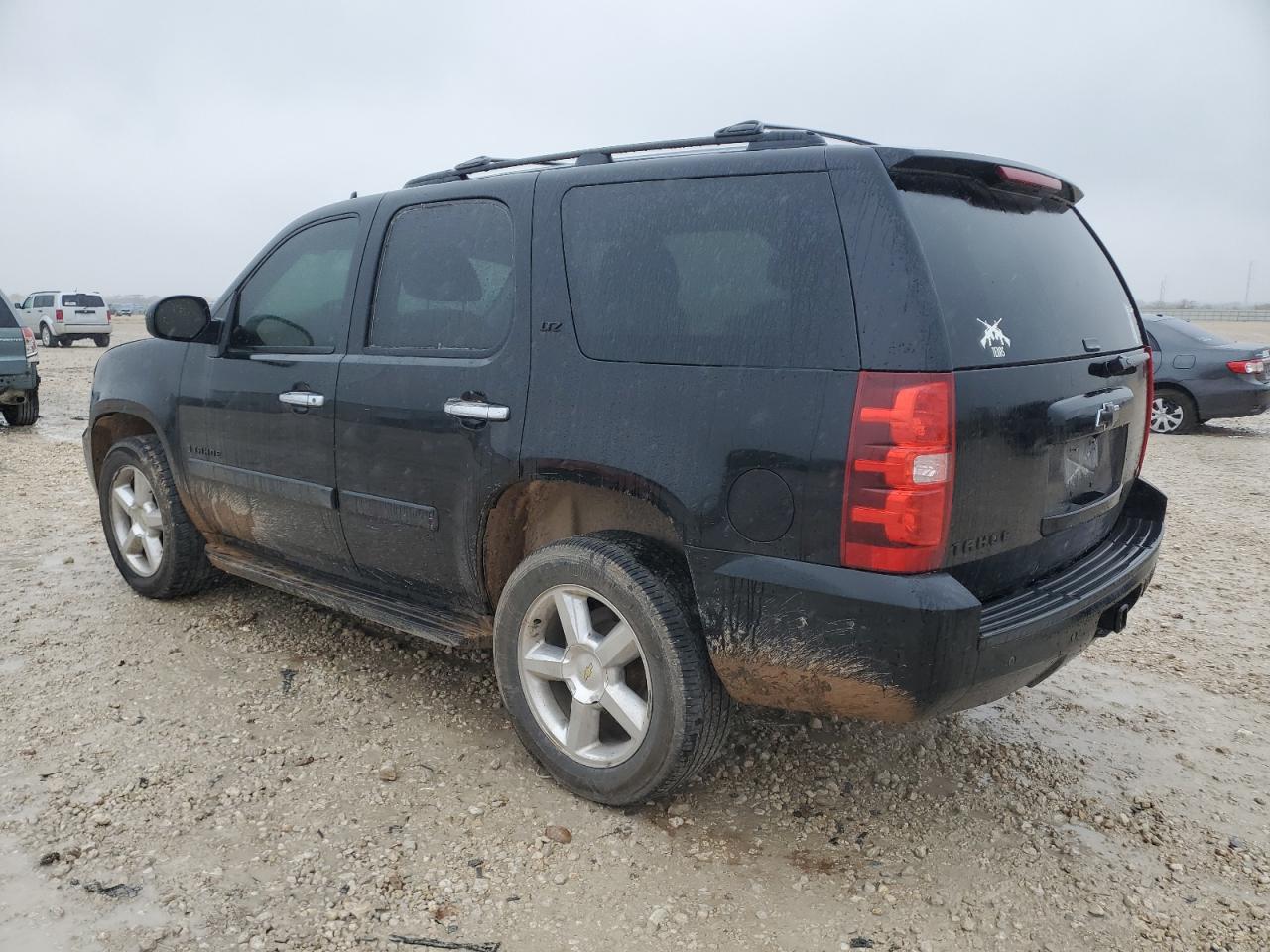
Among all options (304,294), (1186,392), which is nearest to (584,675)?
(304,294)

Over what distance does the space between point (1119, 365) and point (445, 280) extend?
2.19 meters

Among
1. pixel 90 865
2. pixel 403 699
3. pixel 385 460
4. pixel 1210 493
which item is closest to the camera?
pixel 90 865

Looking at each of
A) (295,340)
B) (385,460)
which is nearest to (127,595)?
(295,340)

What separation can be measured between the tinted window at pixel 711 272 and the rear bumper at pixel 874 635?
548 mm

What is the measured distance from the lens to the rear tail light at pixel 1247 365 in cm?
1069

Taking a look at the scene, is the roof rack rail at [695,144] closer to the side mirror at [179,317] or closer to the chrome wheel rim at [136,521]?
the side mirror at [179,317]

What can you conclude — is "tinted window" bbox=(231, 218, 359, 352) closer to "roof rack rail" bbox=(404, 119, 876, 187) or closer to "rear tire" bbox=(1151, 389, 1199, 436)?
"roof rack rail" bbox=(404, 119, 876, 187)

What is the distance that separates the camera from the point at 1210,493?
7.80 meters

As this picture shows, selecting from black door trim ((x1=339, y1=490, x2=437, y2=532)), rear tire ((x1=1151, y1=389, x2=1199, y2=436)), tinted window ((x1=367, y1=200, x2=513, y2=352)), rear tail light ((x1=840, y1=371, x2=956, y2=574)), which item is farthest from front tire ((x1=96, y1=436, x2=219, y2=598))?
rear tire ((x1=1151, y1=389, x2=1199, y2=436))

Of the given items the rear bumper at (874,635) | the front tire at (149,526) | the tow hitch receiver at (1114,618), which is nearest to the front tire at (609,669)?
the rear bumper at (874,635)

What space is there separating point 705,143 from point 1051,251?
107 centimetres

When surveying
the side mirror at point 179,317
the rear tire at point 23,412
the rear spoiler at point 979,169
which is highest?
the rear spoiler at point 979,169

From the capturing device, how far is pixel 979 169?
2.53 meters

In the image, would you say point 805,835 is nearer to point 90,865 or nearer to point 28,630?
point 90,865
